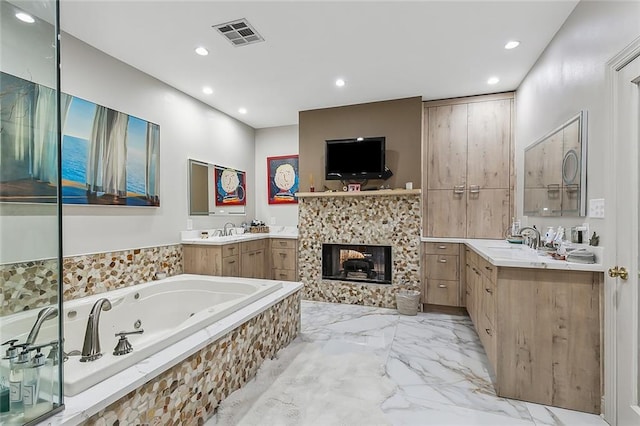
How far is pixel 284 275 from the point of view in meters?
4.58

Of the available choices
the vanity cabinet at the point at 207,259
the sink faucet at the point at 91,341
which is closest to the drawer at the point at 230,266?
the vanity cabinet at the point at 207,259

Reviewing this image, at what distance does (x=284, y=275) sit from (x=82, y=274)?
254 centimetres

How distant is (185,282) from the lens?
314cm

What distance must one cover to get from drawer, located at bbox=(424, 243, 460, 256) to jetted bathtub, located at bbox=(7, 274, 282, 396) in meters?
1.98

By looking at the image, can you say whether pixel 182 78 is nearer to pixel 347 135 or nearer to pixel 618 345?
pixel 347 135

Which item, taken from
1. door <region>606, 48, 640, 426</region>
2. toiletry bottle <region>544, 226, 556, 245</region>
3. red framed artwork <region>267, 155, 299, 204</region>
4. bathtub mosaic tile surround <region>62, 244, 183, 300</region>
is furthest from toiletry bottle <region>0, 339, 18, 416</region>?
red framed artwork <region>267, 155, 299, 204</region>

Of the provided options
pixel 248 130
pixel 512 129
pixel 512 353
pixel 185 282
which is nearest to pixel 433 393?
pixel 512 353

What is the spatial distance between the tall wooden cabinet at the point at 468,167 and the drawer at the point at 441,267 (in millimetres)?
363

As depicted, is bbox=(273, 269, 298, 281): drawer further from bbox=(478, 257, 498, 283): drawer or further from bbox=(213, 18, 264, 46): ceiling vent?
bbox=(213, 18, 264, 46): ceiling vent

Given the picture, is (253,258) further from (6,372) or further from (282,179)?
(6,372)

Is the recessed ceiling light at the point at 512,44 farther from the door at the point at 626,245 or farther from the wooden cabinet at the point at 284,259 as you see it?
the wooden cabinet at the point at 284,259

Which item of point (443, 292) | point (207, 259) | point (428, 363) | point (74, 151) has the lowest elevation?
point (428, 363)

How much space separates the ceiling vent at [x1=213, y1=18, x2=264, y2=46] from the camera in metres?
2.38

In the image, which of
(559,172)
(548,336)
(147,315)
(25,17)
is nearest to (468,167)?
(559,172)
